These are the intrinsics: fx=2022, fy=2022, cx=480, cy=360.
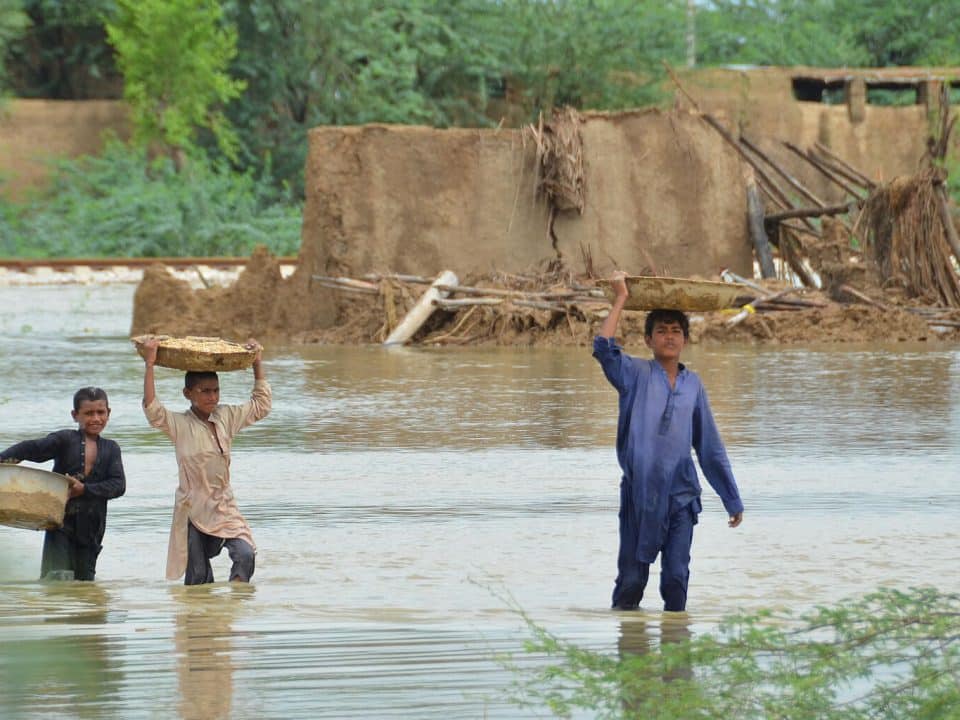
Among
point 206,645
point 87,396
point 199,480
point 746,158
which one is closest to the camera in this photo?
point 206,645

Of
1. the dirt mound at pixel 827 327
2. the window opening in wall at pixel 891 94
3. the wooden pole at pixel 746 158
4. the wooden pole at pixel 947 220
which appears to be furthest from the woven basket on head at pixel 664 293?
the window opening in wall at pixel 891 94

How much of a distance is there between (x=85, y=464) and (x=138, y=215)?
3351 cm

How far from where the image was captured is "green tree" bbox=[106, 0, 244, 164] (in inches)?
1703

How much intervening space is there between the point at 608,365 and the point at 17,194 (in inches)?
1506

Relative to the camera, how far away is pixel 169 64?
1704 inches

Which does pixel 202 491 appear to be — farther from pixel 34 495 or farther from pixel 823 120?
pixel 823 120

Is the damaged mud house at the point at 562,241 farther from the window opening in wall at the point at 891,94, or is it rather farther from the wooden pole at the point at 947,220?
the window opening in wall at the point at 891,94

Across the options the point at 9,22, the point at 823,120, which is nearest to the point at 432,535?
the point at 9,22

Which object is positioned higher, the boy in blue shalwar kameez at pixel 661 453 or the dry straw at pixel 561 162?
the dry straw at pixel 561 162

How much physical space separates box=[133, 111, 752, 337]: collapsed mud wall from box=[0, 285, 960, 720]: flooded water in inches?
192

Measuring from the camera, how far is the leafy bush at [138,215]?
40.6m

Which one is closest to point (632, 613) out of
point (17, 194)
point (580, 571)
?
point (580, 571)

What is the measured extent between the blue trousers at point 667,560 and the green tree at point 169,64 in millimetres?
37173

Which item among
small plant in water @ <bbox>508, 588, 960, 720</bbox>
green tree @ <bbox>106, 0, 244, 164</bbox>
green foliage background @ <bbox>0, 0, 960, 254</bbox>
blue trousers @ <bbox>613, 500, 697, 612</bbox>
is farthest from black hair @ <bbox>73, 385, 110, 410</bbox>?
green tree @ <bbox>106, 0, 244, 164</bbox>
